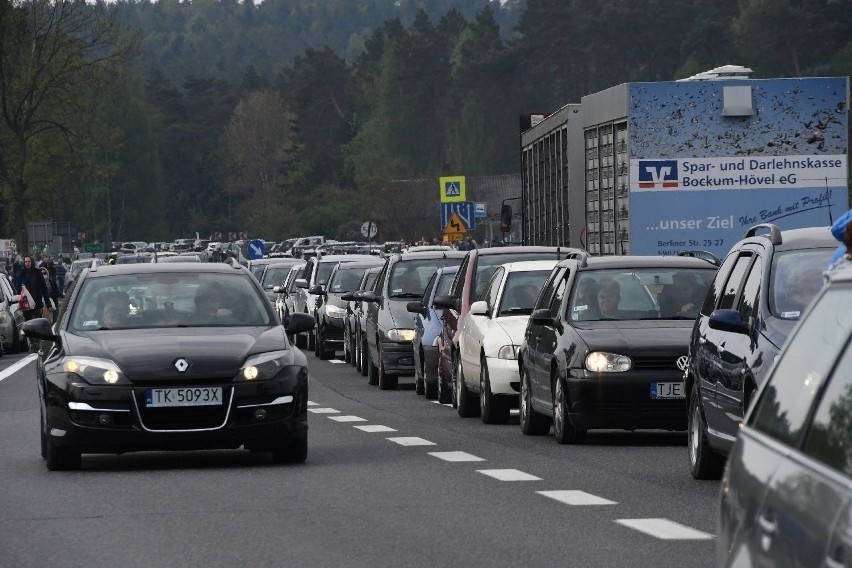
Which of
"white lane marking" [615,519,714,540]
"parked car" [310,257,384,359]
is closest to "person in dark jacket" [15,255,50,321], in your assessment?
"parked car" [310,257,384,359]

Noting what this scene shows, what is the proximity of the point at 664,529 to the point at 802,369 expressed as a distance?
515cm

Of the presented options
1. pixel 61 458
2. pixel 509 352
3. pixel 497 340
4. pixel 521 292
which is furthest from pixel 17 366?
pixel 61 458

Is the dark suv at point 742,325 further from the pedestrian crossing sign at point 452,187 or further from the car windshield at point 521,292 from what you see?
the pedestrian crossing sign at point 452,187

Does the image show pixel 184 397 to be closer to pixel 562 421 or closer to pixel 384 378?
pixel 562 421

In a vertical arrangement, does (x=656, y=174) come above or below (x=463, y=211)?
above

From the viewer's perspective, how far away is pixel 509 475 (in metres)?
13.1

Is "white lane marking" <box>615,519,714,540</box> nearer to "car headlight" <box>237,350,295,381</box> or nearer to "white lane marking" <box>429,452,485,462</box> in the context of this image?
"car headlight" <box>237,350,295,381</box>

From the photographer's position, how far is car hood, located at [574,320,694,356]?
1557 cm

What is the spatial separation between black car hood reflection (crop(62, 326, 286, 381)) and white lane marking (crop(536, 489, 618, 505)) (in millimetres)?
2565

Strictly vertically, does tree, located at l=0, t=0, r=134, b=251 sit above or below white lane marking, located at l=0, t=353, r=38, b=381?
above

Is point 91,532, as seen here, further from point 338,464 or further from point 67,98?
point 67,98

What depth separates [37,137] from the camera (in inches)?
3679

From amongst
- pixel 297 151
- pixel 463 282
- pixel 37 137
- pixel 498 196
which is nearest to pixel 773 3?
pixel 498 196

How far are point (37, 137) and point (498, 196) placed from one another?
46.1 meters
